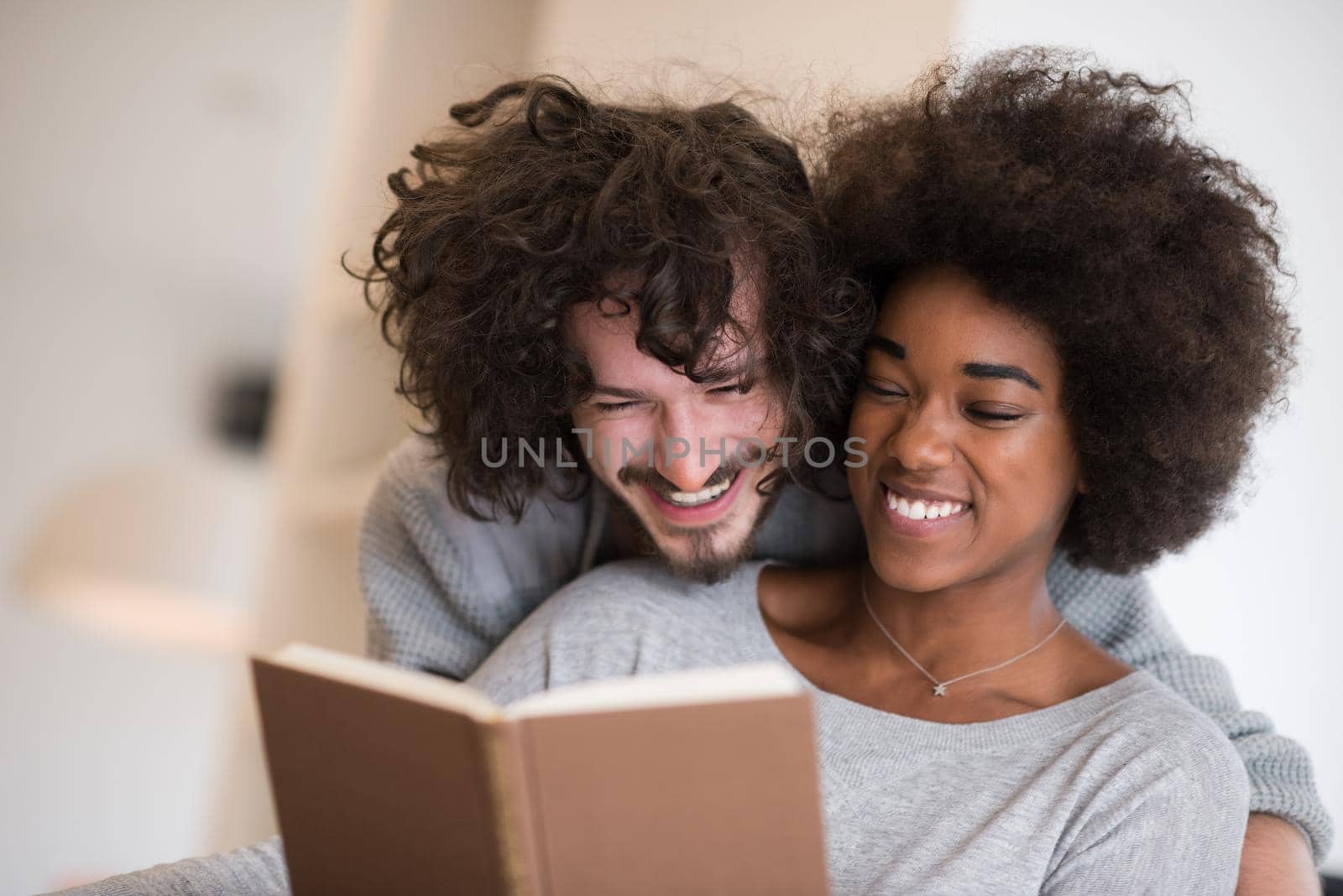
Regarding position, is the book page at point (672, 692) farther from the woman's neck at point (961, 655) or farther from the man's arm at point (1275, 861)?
the man's arm at point (1275, 861)

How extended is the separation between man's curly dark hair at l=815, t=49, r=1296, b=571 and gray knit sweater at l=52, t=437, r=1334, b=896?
0.23m

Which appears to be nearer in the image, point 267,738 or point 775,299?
point 267,738

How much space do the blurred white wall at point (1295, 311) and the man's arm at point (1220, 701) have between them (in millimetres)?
283

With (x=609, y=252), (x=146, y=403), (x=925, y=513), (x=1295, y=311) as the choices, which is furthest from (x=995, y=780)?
(x=146, y=403)

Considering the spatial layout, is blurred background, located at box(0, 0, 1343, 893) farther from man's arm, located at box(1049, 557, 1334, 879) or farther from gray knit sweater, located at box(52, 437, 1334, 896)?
man's arm, located at box(1049, 557, 1334, 879)

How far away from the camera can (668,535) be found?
1478 mm

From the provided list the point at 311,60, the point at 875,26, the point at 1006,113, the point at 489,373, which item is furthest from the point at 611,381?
the point at 311,60

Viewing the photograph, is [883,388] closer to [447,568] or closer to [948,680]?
[948,680]

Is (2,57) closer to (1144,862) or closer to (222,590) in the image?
(222,590)

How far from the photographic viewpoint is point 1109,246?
1.21 meters

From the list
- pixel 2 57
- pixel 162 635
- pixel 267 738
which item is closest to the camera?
pixel 267 738

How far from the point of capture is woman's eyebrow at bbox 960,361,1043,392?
1.23m

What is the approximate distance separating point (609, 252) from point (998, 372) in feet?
1.36

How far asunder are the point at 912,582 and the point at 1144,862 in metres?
0.34
